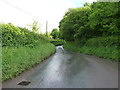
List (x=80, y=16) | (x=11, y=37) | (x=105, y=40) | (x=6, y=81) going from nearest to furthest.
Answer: (x=6, y=81), (x=11, y=37), (x=105, y=40), (x=80, y=16)

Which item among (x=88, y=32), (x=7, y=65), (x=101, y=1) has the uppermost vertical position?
(x=101, y=1)

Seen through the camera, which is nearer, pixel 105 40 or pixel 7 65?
pixel 7 65

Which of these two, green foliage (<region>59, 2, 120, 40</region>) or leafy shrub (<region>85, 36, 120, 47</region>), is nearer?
green foliage (<region>59, 2, 120, 40</region>)

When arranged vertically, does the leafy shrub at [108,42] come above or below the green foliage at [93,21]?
below

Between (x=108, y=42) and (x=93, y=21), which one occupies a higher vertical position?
(x=93, y=21)

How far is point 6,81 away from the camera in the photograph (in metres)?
4.96

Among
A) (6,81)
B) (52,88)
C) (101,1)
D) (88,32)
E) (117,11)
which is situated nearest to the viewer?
(52,88)

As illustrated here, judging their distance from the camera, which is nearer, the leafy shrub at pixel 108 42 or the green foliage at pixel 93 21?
the green foliage at pixel 93 21

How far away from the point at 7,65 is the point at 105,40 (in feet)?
36.5

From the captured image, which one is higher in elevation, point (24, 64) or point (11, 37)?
point (11, 37)

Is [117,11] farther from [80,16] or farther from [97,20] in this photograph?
[80,16]

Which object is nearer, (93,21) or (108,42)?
(108,42)

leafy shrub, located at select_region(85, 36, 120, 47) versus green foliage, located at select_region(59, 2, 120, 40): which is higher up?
green foliage, located at select_region(59, 2, 120, 40)

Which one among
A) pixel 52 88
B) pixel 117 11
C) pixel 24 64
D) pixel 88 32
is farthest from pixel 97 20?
pixel 52 88
